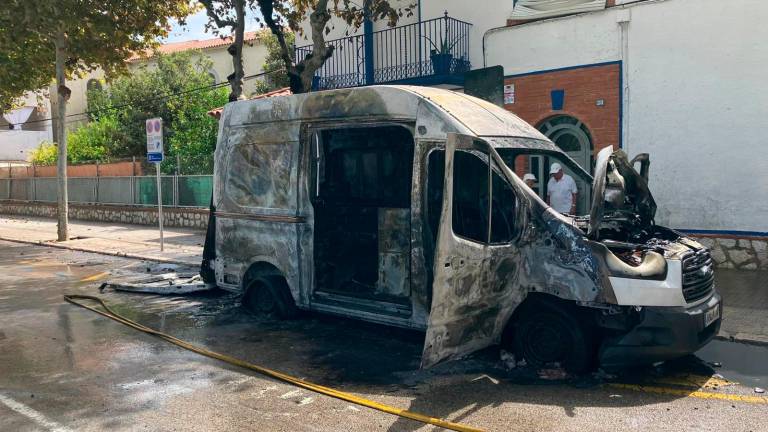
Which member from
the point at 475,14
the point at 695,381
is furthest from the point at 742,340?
the point at 475,14

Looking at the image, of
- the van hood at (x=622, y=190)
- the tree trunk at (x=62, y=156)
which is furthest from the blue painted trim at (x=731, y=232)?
the tree trunk at (x=62, y=156)

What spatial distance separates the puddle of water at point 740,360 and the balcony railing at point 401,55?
8663mm

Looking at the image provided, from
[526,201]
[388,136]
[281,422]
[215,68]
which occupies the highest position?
[215,68]

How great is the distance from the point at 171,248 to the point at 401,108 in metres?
11.0

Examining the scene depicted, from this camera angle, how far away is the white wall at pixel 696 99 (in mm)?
10203

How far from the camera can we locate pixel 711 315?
210 inches

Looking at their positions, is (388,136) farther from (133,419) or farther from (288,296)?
(133,419)

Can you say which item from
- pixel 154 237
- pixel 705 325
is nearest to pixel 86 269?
pixel 154 237

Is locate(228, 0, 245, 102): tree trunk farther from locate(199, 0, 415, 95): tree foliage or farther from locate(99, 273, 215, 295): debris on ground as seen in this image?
locate(99, 273, 215, 295): debris on ground

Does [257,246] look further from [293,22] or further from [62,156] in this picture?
[62,156]

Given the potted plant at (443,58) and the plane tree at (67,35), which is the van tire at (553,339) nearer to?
the potted plant at (443,58)

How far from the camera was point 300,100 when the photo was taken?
7129 millimetres

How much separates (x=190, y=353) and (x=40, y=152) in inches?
1286

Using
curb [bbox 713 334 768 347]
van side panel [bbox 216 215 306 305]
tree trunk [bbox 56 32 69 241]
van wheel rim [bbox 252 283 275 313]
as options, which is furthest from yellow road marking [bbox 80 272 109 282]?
curb [bbox 713 334 768 347]
